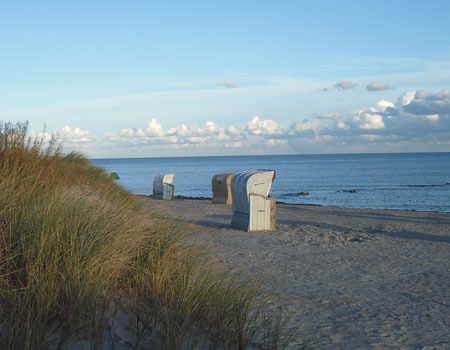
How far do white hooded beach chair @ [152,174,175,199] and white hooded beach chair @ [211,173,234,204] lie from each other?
4153 millimetres

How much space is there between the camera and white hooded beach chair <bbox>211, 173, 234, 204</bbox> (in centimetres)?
2173

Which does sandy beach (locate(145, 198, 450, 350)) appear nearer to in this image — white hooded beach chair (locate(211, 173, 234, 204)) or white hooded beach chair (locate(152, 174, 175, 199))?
white hooded beach chair (locate(211, 173, 234, 204))

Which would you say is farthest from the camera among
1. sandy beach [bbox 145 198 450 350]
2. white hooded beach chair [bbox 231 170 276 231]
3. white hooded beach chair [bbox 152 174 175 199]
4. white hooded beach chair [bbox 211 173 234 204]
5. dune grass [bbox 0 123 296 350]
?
white hooded beach chair [bbox 152 174 175 199]

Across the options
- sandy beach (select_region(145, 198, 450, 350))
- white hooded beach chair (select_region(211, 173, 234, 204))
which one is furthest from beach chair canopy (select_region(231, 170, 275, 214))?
white hooded beach chair (select_region(211, 173, 234, 204))

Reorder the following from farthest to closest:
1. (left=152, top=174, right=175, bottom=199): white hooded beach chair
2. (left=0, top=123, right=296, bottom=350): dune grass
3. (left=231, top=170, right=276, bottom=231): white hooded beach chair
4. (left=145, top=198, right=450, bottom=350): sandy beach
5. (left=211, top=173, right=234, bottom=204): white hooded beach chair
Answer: (left=152, top=174, right=175, bottom=199): white hooded beach chair, (left=211, top=173, right=234, bottom=204): white hooded beach chair, (left=231, top=170, right=276, bottom=231): white hooded beach chair, (left=145, top=198, right=450, bottom=350): sandy beach, (left=0, top=123, right=296, bottom=350): dune grass

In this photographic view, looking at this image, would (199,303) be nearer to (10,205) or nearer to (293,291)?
(10,205)

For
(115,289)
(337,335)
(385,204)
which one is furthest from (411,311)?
(385,204)

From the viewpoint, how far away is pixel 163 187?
85.8 ft

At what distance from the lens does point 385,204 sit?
3181cm

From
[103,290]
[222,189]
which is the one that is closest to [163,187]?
[222,189]

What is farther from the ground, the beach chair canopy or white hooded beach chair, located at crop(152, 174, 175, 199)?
the beach chair canopy

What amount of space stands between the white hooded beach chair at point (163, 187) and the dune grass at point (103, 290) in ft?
69.0

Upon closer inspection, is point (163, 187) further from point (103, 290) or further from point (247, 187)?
point (103, 290)

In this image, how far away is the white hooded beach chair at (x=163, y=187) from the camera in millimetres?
25984
